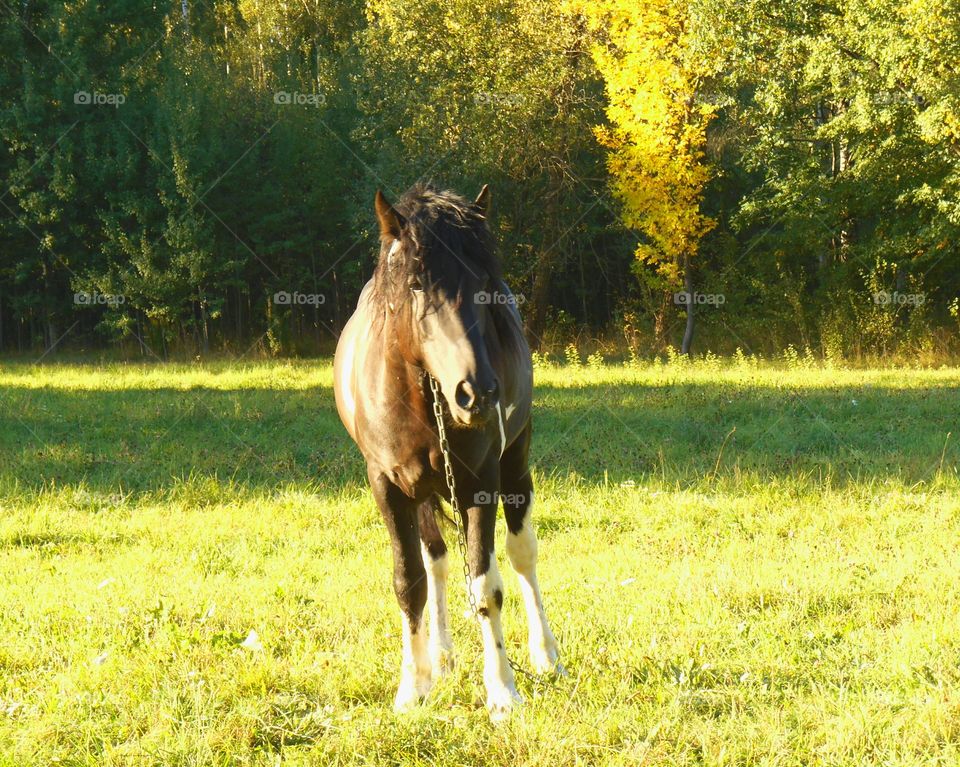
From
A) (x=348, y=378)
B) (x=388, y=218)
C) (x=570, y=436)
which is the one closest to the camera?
(x=388, y=218)

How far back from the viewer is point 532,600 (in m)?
4.75

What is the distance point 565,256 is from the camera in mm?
24938

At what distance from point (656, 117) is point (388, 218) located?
17588mm

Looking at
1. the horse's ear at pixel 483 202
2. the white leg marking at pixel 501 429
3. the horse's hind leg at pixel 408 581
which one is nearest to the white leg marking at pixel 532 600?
the horse's hind leg at pixel 408 581

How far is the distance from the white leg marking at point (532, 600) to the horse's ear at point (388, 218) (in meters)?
1.80

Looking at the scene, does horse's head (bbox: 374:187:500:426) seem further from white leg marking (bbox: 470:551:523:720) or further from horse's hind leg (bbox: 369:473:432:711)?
white leg marking (bbox: 470:551:523:720)

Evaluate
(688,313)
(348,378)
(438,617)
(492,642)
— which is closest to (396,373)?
(348,378)

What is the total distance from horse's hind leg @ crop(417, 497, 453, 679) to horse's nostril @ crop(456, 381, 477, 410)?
4.42 feet

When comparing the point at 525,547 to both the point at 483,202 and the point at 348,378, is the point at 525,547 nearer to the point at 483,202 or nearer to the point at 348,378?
the point at 348,378

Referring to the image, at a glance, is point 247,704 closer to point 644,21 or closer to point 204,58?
point 644,21

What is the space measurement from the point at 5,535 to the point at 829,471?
22.7 ft

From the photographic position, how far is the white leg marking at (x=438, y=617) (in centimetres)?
457

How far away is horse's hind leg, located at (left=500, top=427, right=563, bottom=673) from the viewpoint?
4625 mm

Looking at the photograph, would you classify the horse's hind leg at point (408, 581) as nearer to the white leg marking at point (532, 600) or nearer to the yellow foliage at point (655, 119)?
the white leg marking at point (532, 600)
